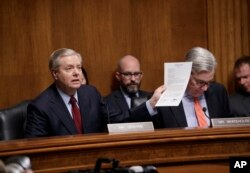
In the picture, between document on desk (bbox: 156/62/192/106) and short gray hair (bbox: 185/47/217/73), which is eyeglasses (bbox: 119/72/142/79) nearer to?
short gray hair (bbox: 185/47/217/73)

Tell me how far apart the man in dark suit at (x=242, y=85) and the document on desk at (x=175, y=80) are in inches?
58.1

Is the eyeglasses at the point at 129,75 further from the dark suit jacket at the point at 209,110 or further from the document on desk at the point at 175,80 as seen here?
the document on desk at the point at 175,80

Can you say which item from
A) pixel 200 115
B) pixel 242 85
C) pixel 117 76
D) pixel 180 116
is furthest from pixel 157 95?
pixel 242 85

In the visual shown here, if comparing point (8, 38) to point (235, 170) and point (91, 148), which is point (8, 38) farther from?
point (235, 170)

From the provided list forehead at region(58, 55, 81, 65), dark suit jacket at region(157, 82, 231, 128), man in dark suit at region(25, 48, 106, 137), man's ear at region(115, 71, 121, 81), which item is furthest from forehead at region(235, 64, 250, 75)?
forehead at region(58, 55, 81, 65)

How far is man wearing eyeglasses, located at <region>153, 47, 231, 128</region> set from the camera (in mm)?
3428

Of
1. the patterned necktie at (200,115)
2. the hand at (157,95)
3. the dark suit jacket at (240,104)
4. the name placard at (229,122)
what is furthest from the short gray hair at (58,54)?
the dark suit jacket at (240,104)

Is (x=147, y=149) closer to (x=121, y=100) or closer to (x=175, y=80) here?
(x=175, y=80)

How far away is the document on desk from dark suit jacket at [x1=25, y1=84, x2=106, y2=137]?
59 cm

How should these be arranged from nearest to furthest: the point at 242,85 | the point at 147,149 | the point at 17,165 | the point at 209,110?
the point at 17,165 < the point at 147,149 < the point at 209,110 < the point at 242,85

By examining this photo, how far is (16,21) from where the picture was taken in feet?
14.7

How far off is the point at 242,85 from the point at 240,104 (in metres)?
0.30

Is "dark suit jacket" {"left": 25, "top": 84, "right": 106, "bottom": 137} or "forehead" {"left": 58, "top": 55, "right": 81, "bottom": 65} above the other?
"forehead" {"left": 58, "top": 55, "right": 81, "bottom": 65}

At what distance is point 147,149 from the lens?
2.52m
